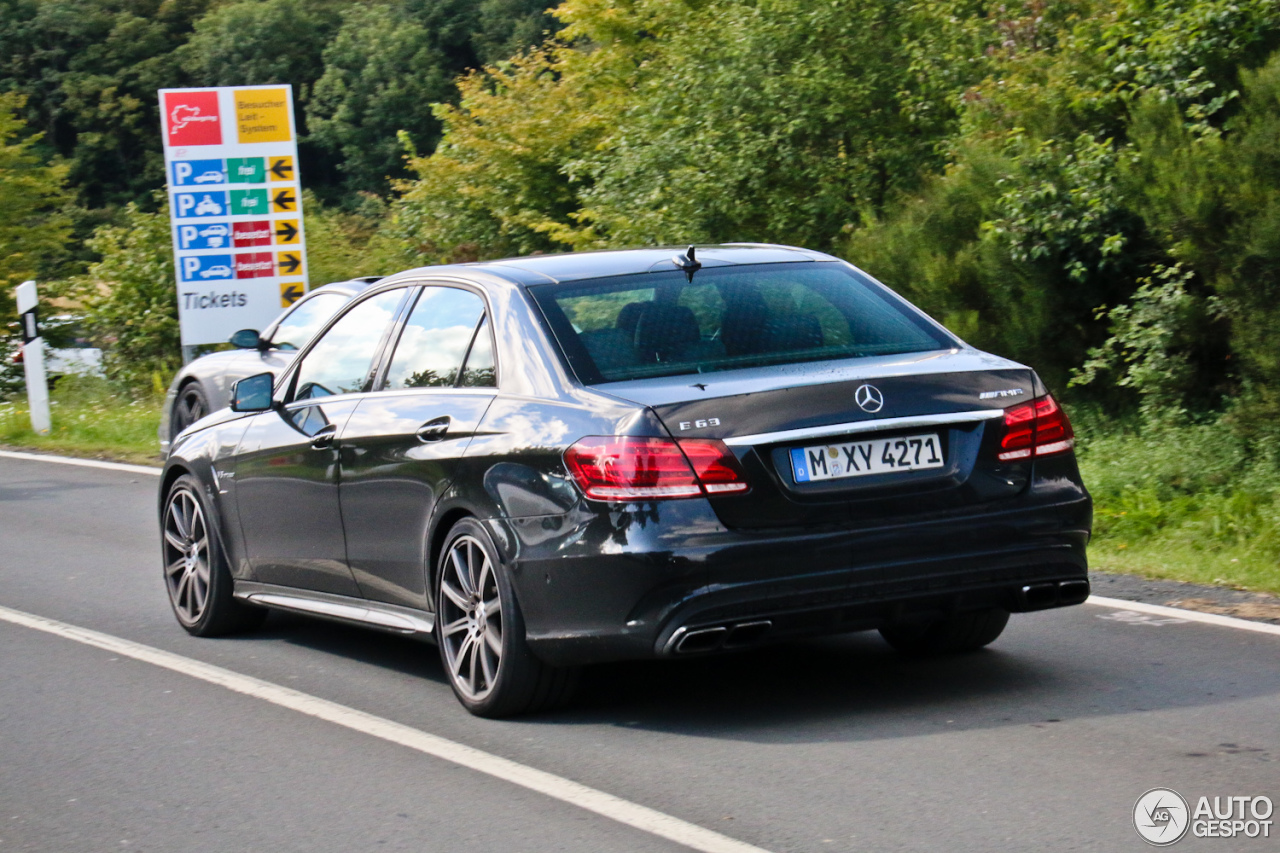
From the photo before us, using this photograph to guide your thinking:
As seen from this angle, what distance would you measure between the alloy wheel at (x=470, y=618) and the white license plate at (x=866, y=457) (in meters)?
1.12

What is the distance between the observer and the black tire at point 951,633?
670 centimetres

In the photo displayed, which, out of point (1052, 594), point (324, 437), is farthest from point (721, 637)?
point (324, 437)

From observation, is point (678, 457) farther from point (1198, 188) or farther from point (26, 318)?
point (26, 318)

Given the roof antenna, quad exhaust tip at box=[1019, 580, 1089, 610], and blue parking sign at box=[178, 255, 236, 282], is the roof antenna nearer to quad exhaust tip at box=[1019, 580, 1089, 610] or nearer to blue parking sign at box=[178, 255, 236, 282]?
quad exhaust tip at box=[1019, 580, 1089, 610]

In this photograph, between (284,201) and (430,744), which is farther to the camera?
(284,201)

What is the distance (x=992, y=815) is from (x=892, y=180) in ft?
44.5

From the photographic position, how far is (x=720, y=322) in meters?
6.14

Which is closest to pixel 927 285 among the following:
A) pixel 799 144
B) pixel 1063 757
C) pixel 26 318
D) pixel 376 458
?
pixel 799 144

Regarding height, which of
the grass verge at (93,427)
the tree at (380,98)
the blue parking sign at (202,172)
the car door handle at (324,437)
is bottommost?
the grass verge at (93,427)

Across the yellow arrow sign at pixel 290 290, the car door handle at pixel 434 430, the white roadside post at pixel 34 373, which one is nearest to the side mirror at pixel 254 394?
the car door handle at pixel 434 430

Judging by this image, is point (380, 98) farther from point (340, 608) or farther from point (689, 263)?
point (689, 263)

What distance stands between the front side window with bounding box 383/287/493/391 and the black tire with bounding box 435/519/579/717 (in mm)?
675

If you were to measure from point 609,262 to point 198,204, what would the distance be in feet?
44.7

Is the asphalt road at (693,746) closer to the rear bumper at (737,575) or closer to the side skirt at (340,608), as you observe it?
the side skirt at (340,608)
